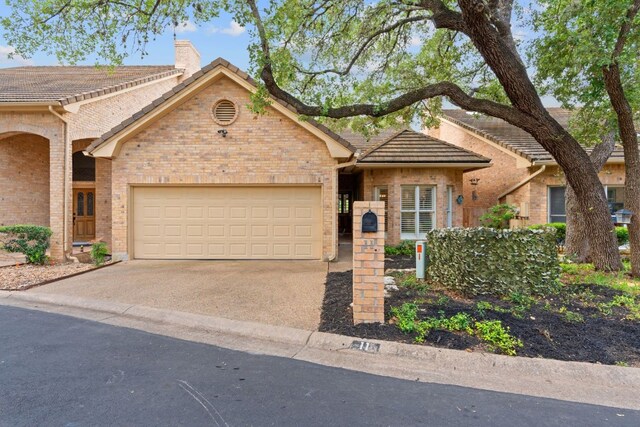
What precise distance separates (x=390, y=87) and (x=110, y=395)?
9.85 meters

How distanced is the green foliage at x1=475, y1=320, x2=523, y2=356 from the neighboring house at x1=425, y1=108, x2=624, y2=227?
28.3 ft

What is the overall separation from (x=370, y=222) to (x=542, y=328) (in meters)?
2.57

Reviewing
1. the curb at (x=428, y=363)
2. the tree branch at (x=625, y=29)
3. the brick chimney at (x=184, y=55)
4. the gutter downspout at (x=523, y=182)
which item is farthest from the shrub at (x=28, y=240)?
the gutter downspout at (x=523, y=182)

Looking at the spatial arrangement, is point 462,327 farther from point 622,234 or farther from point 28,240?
point 28,240

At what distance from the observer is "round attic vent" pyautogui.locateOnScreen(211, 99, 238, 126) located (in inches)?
421

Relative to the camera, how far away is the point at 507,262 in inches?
246

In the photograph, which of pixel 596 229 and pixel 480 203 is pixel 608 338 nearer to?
pixel 596 229

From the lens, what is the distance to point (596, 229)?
782 centimetres

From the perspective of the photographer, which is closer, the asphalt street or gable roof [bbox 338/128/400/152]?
the asphalt street

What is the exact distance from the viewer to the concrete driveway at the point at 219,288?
592cm

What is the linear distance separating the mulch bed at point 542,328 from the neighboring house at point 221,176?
494 cm

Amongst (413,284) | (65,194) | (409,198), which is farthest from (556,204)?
(65,194)

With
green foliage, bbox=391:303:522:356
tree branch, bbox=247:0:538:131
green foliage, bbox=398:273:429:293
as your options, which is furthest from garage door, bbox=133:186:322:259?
green foliage, bbox=391:303:522:356

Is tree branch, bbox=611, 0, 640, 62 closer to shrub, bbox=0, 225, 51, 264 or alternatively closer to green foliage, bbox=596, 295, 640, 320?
green foliage, bbox=596, 295, 640, 320
